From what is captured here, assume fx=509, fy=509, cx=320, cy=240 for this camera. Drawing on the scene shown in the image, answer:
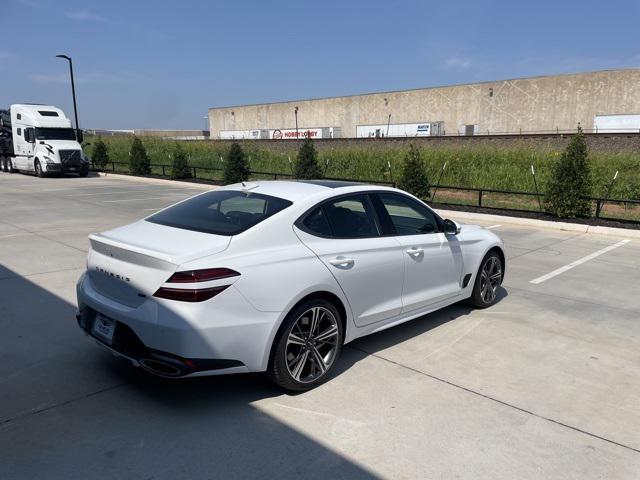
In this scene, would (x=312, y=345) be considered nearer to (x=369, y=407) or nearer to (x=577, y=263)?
(x=369, y=407)

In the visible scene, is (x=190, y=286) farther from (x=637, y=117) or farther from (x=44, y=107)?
(x=637, y=117)

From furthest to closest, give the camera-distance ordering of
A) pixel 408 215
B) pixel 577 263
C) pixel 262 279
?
pixel 577 263, pixel 408 215, pixel 262 279

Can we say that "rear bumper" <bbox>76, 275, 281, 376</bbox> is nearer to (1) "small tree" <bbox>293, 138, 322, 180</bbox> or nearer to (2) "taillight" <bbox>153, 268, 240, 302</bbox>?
(2) "taillight" <bbox>153, 268, 240, 302</bbox>

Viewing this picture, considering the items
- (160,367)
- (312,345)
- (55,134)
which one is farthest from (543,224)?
(55,134)

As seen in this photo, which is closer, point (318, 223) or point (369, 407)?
point (369, 407)

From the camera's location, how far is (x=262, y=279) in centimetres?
340

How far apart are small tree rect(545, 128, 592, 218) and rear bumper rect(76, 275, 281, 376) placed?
11.8 metres

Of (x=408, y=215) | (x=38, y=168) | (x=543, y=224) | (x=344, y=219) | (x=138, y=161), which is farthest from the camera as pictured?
(x=138, y=161)

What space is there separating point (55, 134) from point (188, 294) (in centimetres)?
2790

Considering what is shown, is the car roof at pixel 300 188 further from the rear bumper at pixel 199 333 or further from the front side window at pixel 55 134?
the front side window at pixel 55 134

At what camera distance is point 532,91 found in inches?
1999

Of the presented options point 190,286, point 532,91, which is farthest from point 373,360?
point 532,91

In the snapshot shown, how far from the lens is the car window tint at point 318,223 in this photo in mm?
3945

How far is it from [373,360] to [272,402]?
43.8 inches
